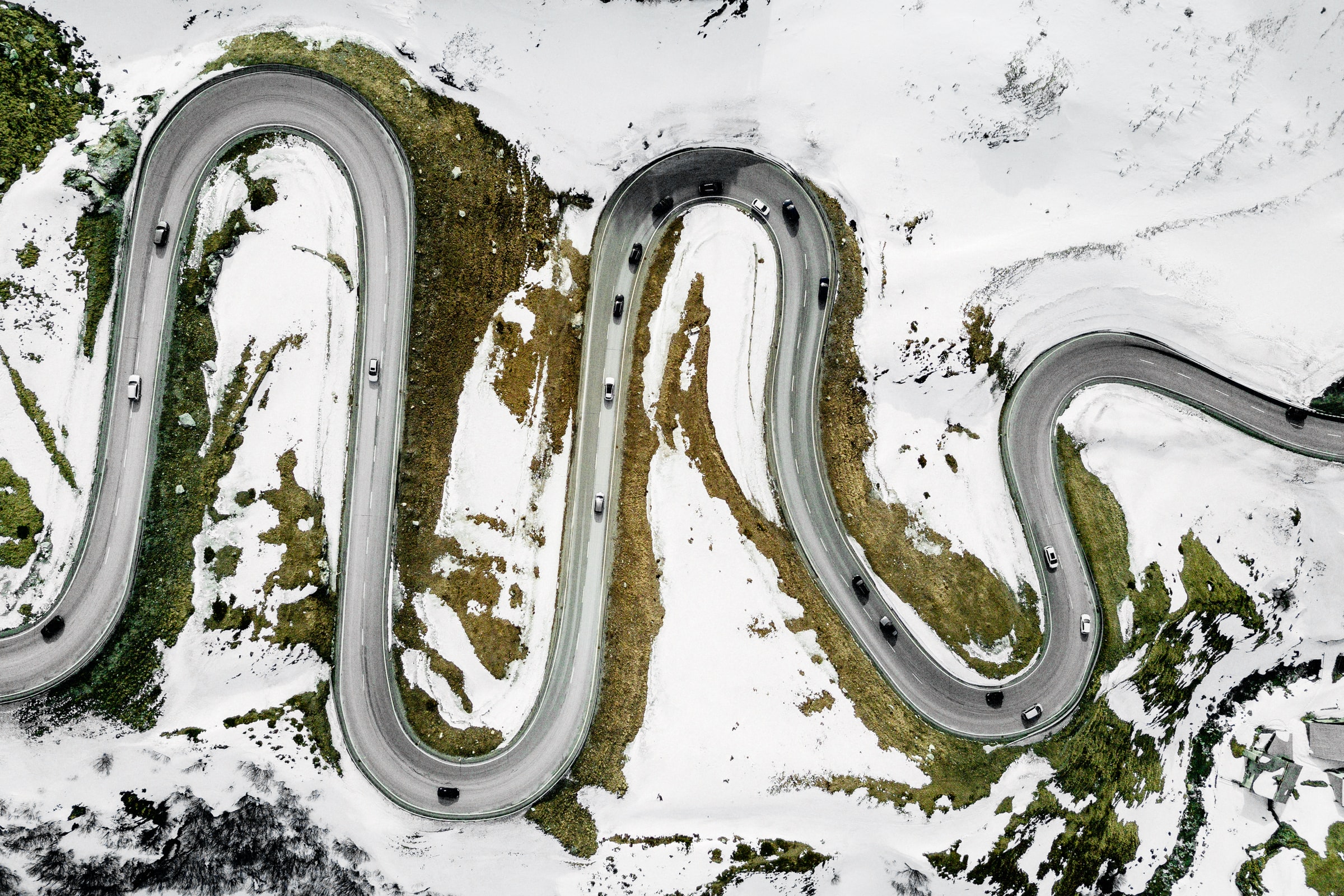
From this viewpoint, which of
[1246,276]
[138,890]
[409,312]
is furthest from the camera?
[1246,276]

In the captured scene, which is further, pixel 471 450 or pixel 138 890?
pixel 471 450

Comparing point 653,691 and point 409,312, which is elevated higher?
point 409,312

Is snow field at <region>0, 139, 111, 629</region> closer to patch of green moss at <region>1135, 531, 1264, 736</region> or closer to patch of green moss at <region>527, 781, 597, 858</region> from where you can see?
patch of green moss at <region>527, 781, 597, 858</region>

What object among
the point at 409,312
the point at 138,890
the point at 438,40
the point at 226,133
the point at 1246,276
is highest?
the point at 438,40

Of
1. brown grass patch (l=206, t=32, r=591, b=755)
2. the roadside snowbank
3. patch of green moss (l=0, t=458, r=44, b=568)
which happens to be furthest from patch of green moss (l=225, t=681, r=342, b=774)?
the roadside snowbank

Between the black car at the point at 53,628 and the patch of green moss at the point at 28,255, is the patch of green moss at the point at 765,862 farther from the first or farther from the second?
the patch of green moss at the point at 28,255

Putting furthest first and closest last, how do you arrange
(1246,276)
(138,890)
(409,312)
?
(1246,276)
(409,312)
(138,890)

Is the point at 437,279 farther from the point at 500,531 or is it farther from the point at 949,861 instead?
the point at 949,861

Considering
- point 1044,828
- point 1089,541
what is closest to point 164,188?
point 1089,541

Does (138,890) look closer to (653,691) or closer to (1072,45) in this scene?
(653,691)
